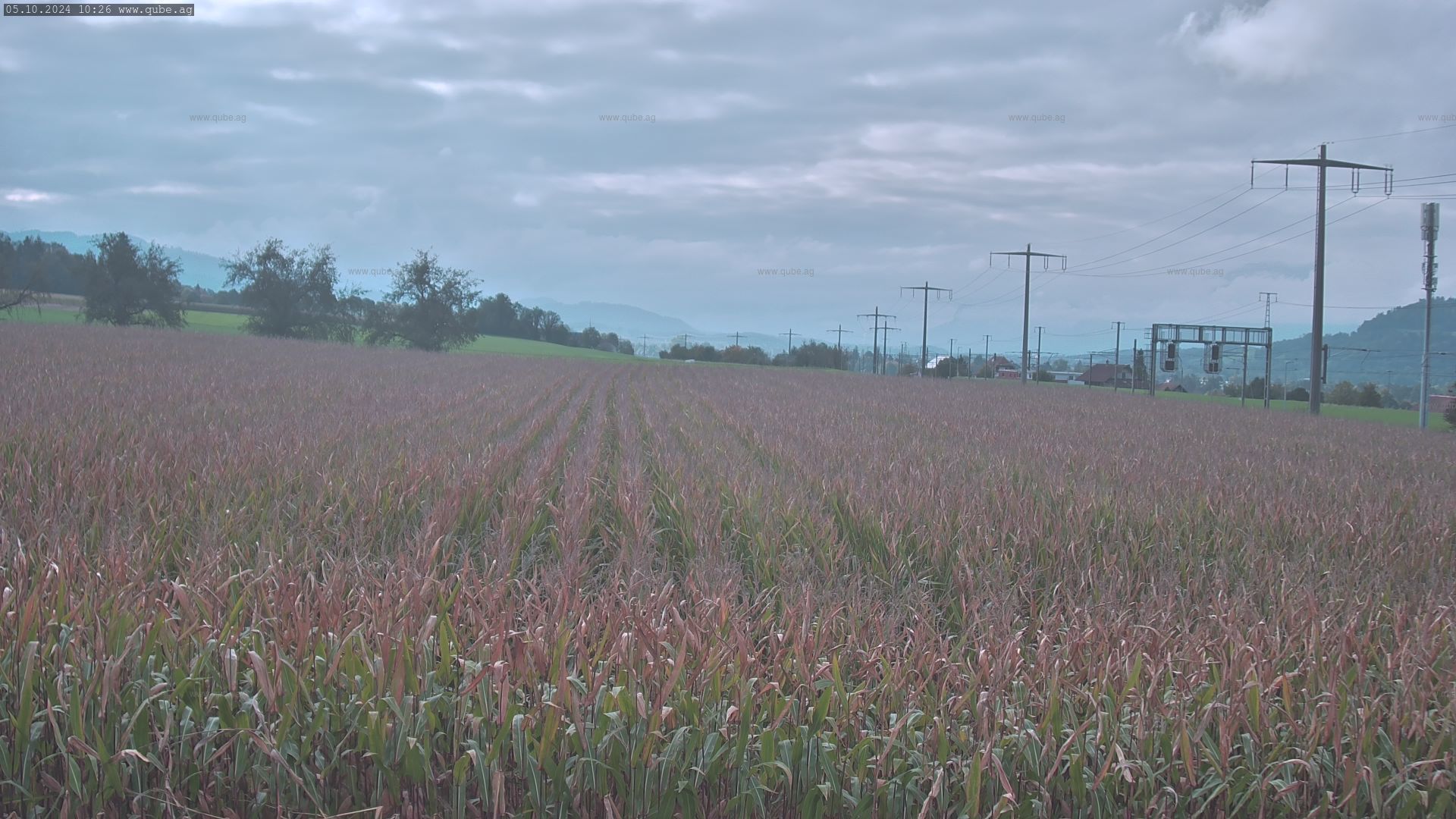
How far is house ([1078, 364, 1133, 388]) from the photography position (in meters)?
102

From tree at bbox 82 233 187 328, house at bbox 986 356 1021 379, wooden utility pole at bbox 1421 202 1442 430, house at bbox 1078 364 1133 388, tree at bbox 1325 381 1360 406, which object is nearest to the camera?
wooden utility pole at bbox 1421 202 1442 430

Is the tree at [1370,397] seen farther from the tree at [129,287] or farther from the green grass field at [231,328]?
the tree at [129,287]

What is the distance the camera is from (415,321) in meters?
89.1

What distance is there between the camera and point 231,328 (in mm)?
85688

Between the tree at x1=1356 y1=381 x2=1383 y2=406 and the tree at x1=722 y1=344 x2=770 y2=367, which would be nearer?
the tree at x1=1356 y1=381 x2=1383 y2=406

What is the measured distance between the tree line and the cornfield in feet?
217

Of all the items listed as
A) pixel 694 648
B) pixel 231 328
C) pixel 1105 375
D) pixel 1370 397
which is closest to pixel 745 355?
pixel 1105 375

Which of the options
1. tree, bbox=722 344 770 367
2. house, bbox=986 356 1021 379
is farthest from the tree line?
house, bbox=986 356 1021 379

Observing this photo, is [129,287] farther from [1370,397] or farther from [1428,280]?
[1370,397]

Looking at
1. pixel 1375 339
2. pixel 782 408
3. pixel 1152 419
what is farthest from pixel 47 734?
pixel 1375 339

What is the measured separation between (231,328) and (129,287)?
16.1 meters

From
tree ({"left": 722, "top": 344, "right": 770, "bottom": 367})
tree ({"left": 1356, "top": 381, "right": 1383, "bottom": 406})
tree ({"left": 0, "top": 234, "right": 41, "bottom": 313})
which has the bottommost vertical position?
tree ({"left": 1356, "top": 381, "right": 1383, "bottom": 406})

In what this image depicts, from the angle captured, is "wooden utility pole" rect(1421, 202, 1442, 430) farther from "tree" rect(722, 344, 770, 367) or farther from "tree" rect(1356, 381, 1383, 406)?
"tree" rect(722, 344, 770, 367)

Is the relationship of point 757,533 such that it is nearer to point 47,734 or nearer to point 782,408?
point 47,734
